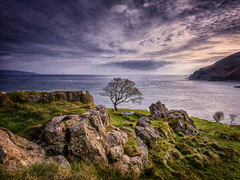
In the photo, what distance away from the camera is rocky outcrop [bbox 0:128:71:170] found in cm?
533

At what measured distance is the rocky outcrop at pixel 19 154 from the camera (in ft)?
17.5

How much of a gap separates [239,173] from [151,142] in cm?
1120

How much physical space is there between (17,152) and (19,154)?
0.15m

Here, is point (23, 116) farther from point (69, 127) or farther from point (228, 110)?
point (228, 110)

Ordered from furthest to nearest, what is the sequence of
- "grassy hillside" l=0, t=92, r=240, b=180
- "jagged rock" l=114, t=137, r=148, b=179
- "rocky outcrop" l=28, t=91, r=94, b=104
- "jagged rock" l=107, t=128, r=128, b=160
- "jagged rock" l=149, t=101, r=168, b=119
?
"jagged rock" l=149, t=101, r=168, b=119 → "rocky outcrop" l=28, t=91, r=94, b=104 → "jagged rock" l=107, t=128, r=128, b=160 → "jagged rock" l=114, t=137, r=148, b=179 → "grassy hillside" l=0, t=92, r=240, b=180

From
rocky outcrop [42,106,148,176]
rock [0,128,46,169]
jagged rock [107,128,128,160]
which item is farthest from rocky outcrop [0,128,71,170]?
jagged rock [107,128,128,160]

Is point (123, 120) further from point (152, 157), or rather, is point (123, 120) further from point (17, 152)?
point (17, 152)

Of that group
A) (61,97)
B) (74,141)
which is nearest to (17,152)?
(74,141)

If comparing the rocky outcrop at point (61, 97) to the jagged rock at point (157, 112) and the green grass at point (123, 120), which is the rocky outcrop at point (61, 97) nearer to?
the green grass at point (123, 120)

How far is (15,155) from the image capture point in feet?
19.2

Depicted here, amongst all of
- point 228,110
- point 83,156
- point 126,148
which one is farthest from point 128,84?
point 228,110

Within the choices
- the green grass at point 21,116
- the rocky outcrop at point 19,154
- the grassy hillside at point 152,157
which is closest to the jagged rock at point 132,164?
the grassy hillside at point 152,157

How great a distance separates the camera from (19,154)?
6266mm

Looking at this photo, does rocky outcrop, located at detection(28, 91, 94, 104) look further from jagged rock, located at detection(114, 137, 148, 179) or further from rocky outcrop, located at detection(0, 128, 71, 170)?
jagged rock, located at detection(114, 137, 148, 179)
